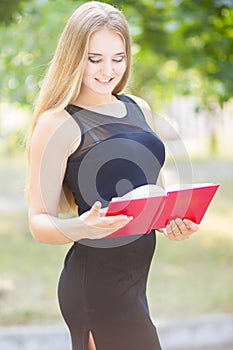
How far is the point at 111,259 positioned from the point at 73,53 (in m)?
0.56

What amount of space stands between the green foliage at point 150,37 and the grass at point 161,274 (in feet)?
2.54

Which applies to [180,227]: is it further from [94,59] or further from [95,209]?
[94,59]

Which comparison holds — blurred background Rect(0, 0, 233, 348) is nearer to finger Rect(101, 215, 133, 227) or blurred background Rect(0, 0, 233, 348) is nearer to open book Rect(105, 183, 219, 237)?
open book Rect(105, 183, 219, 237)

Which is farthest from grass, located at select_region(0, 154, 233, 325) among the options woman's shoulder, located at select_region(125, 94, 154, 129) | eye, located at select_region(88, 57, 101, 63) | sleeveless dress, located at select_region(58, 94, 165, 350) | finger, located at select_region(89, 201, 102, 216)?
finger, located at select_region(89, 201, 102, 216)

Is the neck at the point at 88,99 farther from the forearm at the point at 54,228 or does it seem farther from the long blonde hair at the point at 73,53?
the forearm at the point at 54,228

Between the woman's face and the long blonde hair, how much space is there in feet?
0.07

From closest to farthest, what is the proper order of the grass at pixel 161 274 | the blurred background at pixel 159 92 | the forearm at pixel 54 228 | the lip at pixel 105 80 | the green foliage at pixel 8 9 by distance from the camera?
1. the forearm at pixel 54 228
2. the lip at pixel 105 80
3. the green foliage at pixel 8 9
4. the blurred background at pixel 159 92
5. the grass at pixel 161 274

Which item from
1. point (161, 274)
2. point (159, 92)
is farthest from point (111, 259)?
point (159, 92)

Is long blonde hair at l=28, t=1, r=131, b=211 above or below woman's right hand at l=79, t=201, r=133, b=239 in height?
above

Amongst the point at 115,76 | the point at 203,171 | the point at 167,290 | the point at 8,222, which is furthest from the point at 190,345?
the point at 203,171

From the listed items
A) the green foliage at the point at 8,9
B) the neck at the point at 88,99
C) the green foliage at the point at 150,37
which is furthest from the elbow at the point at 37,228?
the green foliage at the point at 8,9

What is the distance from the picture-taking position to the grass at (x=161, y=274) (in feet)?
16.2

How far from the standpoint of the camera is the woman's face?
2.13 meters

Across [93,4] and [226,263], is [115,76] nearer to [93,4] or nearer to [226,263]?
[93,4]
